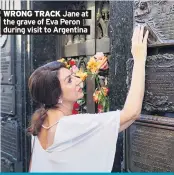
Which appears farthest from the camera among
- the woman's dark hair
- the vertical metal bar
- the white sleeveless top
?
the vertical metal bar

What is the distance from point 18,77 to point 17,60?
0.71ft

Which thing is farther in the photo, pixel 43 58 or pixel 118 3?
pixel 43 58

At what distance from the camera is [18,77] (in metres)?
4.44

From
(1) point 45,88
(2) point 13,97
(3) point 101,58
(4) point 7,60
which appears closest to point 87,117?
(1) point 45,88

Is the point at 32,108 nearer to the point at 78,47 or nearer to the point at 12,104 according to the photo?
the point at 12,104

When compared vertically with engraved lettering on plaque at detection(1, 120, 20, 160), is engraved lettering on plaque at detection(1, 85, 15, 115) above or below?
above

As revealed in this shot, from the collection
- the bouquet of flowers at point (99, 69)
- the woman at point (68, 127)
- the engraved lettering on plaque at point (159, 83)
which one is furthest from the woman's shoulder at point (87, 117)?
the bouquet of flowers at point (99, 69)

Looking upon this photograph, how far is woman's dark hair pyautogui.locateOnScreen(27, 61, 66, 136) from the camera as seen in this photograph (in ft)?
7.34

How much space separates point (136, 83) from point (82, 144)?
55 centimetres

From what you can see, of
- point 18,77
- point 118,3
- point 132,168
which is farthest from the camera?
point 18,77

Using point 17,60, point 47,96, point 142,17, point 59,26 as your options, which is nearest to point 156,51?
point 142,17

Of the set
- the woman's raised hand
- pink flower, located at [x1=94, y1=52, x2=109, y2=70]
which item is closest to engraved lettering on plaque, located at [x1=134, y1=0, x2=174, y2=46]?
the woman's raised hand

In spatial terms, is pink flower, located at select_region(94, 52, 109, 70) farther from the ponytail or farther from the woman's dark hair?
the ponytail

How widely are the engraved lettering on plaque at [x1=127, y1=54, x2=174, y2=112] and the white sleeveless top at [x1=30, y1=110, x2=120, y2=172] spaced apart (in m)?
0.45
